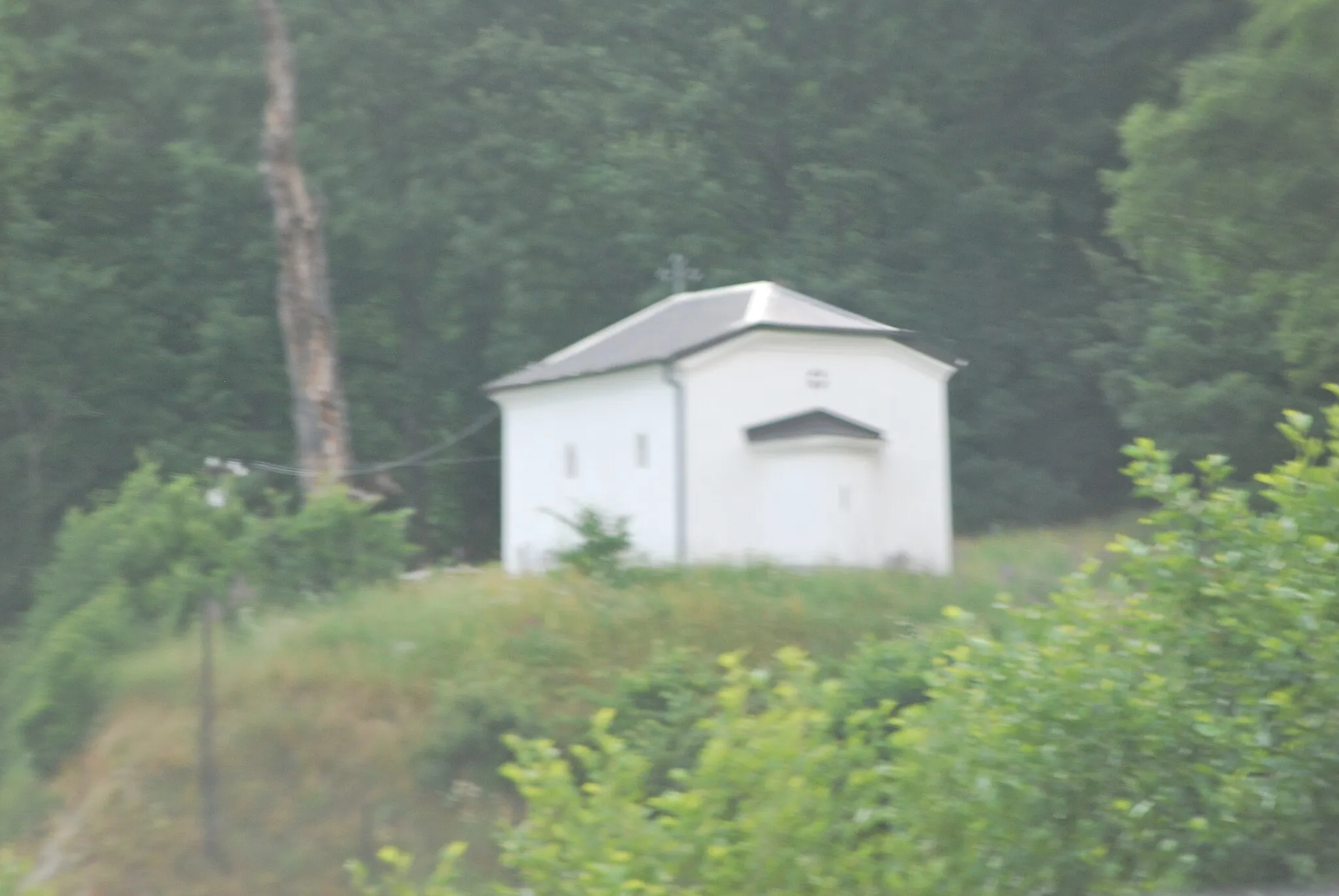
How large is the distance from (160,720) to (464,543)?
2105 centimetres

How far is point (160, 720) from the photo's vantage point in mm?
16812

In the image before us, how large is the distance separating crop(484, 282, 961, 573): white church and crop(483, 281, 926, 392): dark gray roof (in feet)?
0.16

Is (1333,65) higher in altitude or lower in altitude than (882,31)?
lower

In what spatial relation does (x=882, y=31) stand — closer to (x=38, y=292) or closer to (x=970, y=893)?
(x=38, y=292)

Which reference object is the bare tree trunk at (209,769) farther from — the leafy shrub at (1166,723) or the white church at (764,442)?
the leafy shrub at (1166,723)

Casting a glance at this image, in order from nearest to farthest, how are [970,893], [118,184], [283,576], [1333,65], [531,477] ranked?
[970,893]
[283,576]
[1333,65]
[531,477]
[118,184]

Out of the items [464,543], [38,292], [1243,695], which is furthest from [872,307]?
[1243,695]

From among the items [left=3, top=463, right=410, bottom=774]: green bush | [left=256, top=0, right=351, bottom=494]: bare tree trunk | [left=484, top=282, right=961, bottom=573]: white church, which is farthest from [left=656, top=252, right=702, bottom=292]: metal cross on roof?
[left=3, top=463, right=410, bottom=774]: green bush

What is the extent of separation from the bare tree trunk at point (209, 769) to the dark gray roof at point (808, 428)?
925cm

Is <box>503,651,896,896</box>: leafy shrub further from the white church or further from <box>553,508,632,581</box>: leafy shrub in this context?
the white church

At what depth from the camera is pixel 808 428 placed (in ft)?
76.8

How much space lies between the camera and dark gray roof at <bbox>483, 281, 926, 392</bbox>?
23766 mm

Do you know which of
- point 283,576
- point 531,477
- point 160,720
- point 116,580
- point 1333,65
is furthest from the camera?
point 531,477

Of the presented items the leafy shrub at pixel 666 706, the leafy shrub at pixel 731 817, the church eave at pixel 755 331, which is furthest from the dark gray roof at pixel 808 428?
the leafy shrub at pixel 731 817
